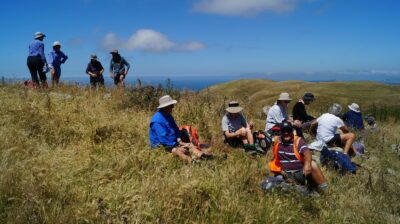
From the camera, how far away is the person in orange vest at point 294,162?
6.27 metres

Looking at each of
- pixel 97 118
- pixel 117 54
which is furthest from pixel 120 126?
pixel 117 54

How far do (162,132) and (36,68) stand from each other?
696 cm

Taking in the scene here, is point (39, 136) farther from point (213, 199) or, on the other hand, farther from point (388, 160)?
point (388, 160)

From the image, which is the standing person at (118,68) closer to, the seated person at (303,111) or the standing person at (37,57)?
the standing person at (37,57)

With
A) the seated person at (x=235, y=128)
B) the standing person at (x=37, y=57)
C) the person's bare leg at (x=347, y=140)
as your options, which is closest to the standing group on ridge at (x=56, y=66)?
the standing person at (x=37, y=57)

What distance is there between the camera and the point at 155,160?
610 centimetres

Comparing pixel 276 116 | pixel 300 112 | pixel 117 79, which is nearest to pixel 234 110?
pixel 276 116

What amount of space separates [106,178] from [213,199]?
161 cm

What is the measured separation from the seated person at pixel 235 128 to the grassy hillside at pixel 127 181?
298 millimetres

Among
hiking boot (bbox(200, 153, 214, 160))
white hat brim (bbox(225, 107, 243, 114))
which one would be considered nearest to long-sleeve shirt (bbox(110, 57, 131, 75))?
white hat brim (bbox(225, 107, 243, 114))

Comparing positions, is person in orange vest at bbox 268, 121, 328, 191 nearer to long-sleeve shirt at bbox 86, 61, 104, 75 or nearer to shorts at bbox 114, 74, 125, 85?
shorts at bbox 114, 74, 125, 85

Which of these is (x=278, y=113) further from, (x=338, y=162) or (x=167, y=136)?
(x=167, y=136)

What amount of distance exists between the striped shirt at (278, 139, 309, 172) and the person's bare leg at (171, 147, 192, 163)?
63.7 inches

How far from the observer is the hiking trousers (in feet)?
38.3
